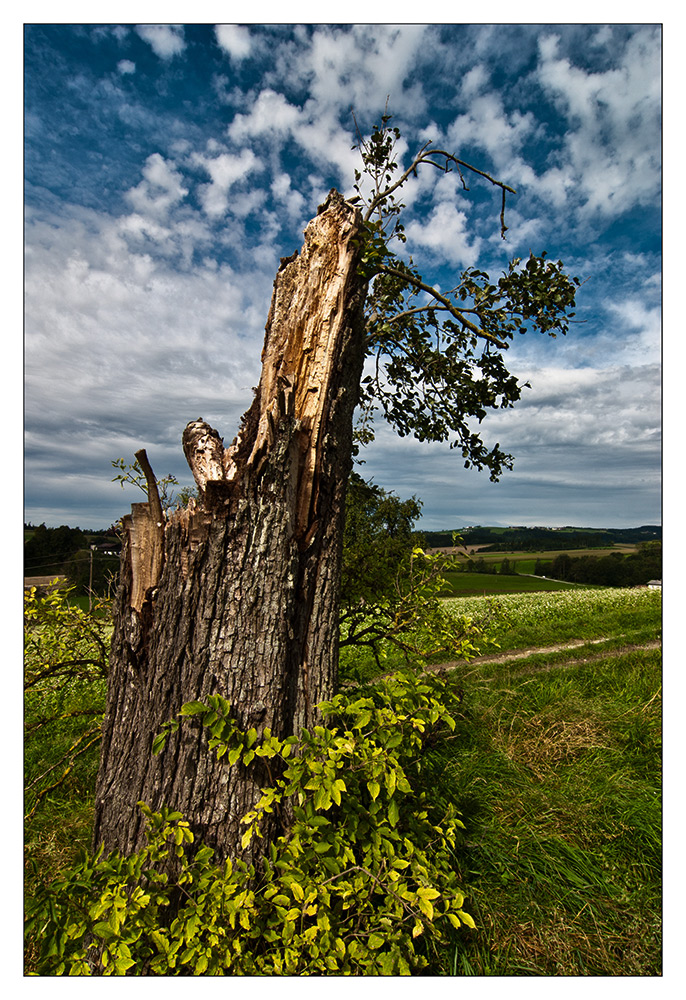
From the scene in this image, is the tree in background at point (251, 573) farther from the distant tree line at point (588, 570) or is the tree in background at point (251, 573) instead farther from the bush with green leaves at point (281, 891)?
the distant tree line at point (588, 570)

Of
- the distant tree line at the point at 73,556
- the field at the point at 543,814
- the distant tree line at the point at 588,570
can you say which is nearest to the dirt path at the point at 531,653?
the field at the point at 543,814

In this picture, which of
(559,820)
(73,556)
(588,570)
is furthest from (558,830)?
(588,570)

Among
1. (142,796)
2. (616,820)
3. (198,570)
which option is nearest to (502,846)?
(616,820)

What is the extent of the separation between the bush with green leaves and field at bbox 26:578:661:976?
21.9 inches

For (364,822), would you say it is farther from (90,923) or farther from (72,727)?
(72,727)

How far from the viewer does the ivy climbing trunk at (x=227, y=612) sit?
2.70 meters

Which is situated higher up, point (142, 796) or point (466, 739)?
point (142, 796)

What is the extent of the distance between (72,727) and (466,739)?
478 cm

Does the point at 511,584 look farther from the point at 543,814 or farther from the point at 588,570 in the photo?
the point at 543,814

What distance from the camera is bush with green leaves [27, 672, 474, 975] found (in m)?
2.16

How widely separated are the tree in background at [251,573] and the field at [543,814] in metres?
1.23

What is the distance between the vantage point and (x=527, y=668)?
8.49 meters

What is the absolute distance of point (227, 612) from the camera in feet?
9.05

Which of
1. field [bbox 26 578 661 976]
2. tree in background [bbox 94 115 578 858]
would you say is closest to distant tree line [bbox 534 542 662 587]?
field [bbox 26 578 661 976]
